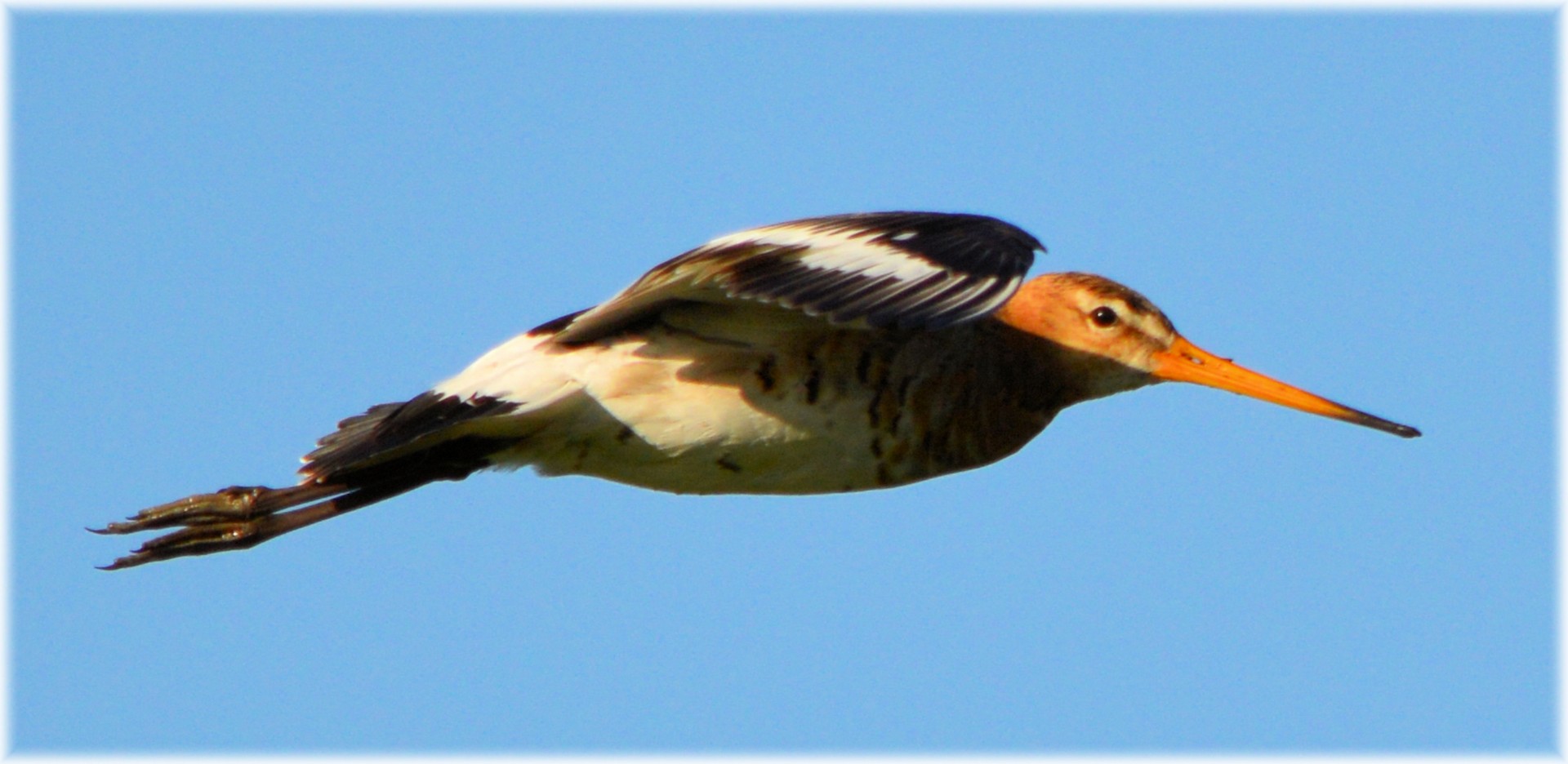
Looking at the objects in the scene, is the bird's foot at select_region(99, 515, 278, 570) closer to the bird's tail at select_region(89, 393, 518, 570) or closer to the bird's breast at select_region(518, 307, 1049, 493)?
the bird's tail at select_region(89, 393, 518, 570)

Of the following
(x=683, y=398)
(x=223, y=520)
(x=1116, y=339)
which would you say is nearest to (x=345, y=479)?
(x=223, y=520)

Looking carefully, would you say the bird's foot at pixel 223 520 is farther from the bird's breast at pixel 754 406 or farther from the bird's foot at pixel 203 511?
the bird's breast at pixel 754 406

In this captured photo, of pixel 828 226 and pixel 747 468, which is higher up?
pixel 828 226

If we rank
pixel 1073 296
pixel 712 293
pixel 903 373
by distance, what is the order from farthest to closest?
pixel 1073 296, pixel 903 373, pixel 712 293

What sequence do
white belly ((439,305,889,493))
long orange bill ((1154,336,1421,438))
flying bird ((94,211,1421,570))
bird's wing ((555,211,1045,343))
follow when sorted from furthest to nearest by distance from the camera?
long orange bill ((1154,336,1421,438))
white belly ((439,305,889,493))
flying bird ((94,211,1421,570))
bird's wing ((555,211,1045,343))

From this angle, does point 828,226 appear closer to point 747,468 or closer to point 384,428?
point 747,468

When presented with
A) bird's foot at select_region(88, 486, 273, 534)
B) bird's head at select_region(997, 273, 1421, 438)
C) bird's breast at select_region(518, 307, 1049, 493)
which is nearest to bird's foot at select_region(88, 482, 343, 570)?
bird's foot at select_region(88, 486, 273, 534)

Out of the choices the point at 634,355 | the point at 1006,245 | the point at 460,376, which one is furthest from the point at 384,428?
the point at 1006,245
